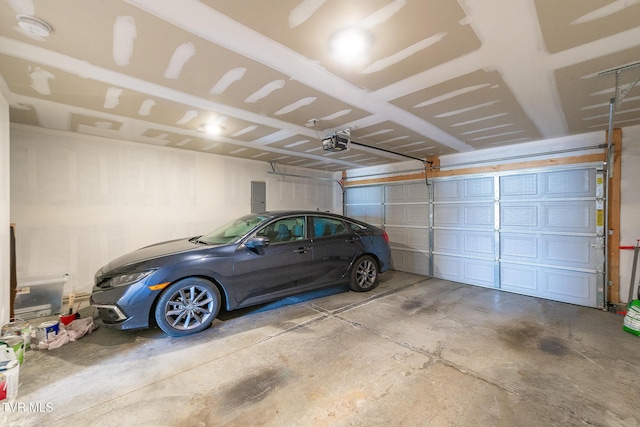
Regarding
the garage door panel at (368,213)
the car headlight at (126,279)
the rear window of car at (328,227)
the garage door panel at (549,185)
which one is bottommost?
the car headlight at (126,279)

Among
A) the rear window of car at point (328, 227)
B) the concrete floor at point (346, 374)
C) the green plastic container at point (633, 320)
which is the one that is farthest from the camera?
the rear window of car at point (328, 227)

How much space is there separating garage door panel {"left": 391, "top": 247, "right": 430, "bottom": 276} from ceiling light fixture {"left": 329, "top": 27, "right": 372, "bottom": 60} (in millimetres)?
4739

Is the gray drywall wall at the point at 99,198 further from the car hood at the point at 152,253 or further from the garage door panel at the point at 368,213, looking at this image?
the garage door panel at the point at 368,213

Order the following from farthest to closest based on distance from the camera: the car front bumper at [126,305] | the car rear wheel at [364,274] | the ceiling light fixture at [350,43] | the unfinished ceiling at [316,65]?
1. the car rear wheel at [364,274]
2. the car front bumper at [126,305]
3. the ceiling light fixture at [350,43]
4. the unfinished ceiling at [316,65]

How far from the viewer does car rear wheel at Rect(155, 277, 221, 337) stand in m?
2.82

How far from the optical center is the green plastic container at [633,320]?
2934 millimetres

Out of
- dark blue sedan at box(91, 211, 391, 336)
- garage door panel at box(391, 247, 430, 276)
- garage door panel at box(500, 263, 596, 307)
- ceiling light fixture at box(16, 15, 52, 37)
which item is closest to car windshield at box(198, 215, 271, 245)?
dark blue sedan at box(91, 211, 391, 336)

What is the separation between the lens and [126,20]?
5.22 feet

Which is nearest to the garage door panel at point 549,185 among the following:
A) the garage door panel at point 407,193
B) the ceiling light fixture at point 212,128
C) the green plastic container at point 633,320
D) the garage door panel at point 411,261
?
the garage door panel at point 407,193

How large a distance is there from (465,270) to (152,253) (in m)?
→ 5.24

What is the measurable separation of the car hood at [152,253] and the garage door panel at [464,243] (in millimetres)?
4491

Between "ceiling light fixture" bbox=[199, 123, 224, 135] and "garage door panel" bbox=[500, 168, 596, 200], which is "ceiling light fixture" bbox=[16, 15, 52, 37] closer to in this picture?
"ceiling light fixture" bbox=[199, 123, 224, 135]

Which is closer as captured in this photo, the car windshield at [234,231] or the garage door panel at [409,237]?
the car windshield at [234,231]

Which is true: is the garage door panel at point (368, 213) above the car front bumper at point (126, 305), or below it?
above
